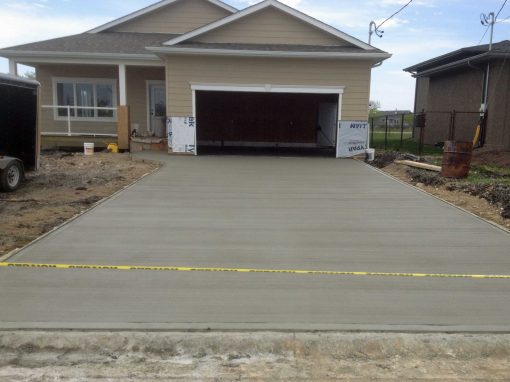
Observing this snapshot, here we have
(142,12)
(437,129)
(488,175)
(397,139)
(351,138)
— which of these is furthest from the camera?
(397,139)

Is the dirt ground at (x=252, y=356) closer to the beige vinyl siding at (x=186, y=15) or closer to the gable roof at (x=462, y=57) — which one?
the gable roof at (x=462, y=57)

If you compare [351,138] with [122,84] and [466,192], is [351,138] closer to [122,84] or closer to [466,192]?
[466,192]

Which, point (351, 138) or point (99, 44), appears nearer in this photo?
point (351, 138)

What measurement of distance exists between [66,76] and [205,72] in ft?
23.3

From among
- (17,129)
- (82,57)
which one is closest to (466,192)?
(17,129)

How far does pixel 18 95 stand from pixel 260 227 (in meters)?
7.20

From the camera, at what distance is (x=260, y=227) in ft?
25.8

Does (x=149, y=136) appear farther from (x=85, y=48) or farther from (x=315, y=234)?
(x=315, y=234)

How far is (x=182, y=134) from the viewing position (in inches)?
724

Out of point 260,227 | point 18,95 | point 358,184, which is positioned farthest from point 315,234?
point 18,95

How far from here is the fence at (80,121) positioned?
21219mm

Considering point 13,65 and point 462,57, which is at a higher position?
point 462,57

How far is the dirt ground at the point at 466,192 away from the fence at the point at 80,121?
1199 centimetres

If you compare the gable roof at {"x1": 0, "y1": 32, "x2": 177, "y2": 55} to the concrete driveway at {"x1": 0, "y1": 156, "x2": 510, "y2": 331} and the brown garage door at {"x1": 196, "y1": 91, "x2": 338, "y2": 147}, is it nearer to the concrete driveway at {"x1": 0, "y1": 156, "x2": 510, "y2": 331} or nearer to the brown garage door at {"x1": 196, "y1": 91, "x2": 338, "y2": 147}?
the brown garage door at {"x1": 196, "y1": 91, "x2": 338, "y2": 147}
